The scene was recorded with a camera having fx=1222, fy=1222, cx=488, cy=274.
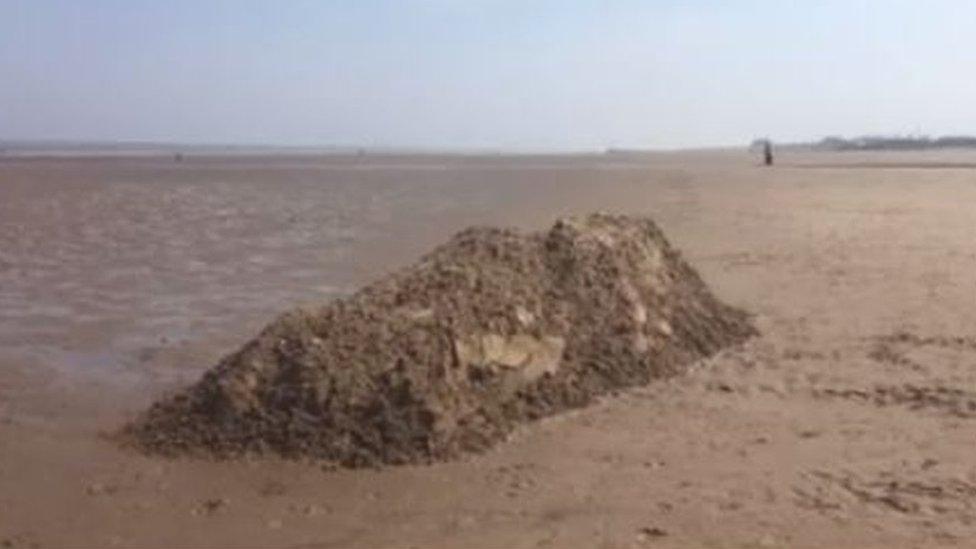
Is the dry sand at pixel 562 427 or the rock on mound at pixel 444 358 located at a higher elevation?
the rock on mound at pixel 444 358

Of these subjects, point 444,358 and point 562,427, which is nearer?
point 444,358

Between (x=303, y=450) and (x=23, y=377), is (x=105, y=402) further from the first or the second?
(x=303, y=450)

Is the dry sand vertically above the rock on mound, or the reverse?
the rock on mound

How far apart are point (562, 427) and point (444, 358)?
857 millimetres

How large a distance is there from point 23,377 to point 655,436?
4641mm

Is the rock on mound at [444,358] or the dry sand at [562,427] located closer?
the dry sand at [562,427]

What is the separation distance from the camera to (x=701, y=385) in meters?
8.56

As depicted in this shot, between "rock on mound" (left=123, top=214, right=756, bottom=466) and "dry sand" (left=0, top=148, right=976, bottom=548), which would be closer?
"dry sand" (left=0, top=148, right=976, bottom=548)

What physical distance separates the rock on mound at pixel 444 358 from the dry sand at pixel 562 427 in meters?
0.21

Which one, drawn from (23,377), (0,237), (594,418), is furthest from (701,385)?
(0,237)

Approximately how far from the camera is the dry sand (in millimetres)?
5727

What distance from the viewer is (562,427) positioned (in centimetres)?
746

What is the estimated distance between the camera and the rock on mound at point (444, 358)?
6918mm

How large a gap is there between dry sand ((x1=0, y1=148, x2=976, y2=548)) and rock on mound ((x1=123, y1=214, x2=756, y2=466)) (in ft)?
0.70
